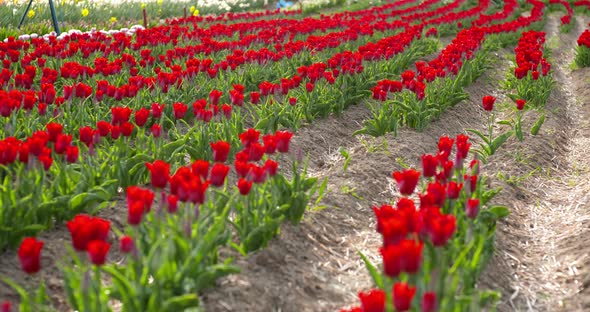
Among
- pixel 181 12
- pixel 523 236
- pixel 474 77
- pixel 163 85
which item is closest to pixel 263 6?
pixel 181 12

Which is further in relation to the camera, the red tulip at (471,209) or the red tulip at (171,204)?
the red tulip at (471,209)

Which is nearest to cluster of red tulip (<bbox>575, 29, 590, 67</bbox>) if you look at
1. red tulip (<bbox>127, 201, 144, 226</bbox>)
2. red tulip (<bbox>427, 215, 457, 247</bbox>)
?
red tulip (<bbox>427, 215, 457, 247</bbox>)

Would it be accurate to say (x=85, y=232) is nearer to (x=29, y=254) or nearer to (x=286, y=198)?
(x=29, y=254)

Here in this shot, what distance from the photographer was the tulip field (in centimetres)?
274

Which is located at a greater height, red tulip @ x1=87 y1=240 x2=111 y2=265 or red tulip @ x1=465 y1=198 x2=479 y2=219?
red tulip @ x1=87 y1=240 x2=111 y2=265

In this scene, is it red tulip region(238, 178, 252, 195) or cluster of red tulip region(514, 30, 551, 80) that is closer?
red tulip region(238, 178, 252, 195)

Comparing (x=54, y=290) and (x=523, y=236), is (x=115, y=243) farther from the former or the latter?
(x=523, y=236)

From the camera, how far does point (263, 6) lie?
3012 centimetres

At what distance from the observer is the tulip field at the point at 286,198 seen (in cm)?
274

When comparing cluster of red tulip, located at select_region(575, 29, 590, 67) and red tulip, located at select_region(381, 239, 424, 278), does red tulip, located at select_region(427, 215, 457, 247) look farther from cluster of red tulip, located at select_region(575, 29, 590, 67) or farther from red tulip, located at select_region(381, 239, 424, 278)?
cluster of red tulip, located at select_region(575, 29, 590, 67)

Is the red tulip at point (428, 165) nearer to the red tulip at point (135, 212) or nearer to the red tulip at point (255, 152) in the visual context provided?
the red tulip at point (255, 152)

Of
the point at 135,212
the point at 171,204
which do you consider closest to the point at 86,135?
the point at 171,204

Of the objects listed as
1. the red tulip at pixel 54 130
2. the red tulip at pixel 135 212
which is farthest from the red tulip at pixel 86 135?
the red tulip at pixel 135 212

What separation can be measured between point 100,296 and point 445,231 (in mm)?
1496
